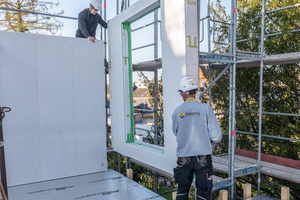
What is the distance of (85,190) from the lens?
4.32m

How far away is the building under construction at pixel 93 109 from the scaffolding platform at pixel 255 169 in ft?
0.05

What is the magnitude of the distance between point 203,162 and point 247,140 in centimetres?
367

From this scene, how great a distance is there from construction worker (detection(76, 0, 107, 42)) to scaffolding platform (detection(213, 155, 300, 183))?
3243 millimetres

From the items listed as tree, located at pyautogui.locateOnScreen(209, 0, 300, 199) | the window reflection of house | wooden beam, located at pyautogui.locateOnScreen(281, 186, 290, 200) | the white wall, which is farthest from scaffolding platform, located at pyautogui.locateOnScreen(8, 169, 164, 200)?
tree, located at pyautogui.locateOnScreen(209, 0, 300, 199)

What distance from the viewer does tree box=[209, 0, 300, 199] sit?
5.29 m

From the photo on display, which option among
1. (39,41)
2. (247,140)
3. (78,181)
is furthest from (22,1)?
(247,140)

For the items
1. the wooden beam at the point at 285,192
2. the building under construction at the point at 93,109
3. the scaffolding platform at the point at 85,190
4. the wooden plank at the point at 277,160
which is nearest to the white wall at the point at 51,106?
the building under construction at the point at 93,109

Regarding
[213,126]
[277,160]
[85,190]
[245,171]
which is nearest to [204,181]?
[213,126]

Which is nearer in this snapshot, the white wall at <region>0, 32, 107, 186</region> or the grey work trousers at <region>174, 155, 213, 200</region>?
the grey work trousers at <region>174, 155, 213, 200</region>

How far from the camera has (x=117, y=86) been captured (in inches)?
211

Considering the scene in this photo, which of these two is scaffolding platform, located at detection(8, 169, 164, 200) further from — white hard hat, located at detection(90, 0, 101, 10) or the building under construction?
white hard hat, located at detection(90, 0, 101, 10)

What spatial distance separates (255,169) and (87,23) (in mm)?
3962

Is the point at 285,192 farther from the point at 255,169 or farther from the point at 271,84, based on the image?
the point at 271,84

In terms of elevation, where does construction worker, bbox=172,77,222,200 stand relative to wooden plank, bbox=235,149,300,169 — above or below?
above
